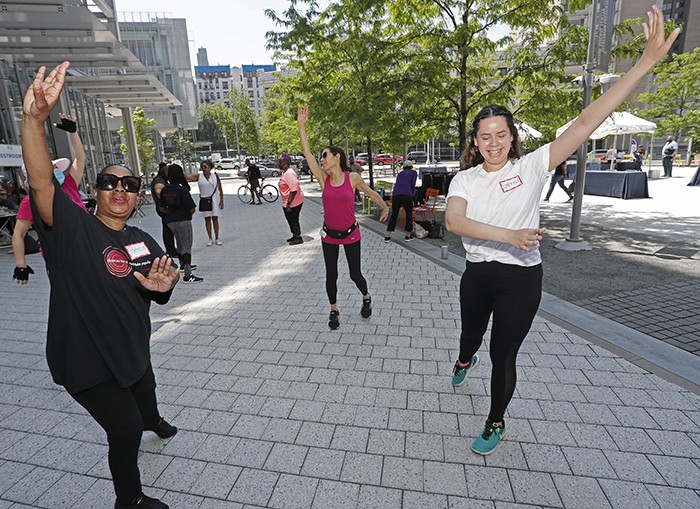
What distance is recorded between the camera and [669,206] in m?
12.1

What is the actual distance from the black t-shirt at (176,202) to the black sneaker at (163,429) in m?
4.29

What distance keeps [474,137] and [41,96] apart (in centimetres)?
217

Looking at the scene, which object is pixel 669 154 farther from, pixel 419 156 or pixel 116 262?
pixel 419 156

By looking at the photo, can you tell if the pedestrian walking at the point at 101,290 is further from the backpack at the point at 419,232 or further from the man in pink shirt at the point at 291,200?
the backpack at the point at 419,232

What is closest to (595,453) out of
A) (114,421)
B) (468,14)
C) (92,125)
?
(114,421)

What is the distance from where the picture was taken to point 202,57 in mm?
176375

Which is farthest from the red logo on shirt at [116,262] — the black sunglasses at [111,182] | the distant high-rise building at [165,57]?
the distant high-rise building at [165,57]

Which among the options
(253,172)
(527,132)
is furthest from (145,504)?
(253,172)

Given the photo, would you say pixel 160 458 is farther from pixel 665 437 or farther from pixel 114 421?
pixel 665 437

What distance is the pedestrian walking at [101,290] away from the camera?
5.75 feet

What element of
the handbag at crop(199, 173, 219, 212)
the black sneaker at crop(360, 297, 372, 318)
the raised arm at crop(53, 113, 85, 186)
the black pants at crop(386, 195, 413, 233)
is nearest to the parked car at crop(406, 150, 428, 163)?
the black pants at crop(386, 195, 413, 233)

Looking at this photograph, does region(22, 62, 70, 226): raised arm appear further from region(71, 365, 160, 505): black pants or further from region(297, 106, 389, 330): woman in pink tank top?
region(297, 106, 389, 330): woman in pink tank top

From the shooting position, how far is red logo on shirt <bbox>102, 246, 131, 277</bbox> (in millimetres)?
1972

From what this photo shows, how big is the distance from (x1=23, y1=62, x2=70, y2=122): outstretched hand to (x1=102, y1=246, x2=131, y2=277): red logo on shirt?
63 centimetres
